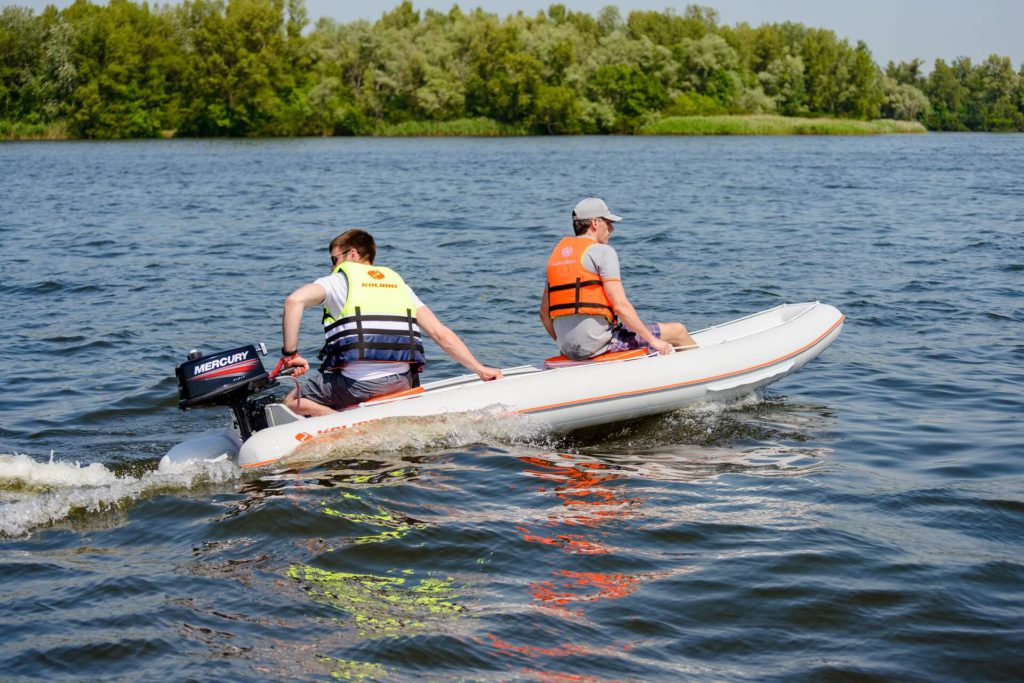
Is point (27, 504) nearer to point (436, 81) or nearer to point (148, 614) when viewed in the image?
point (148, 614)

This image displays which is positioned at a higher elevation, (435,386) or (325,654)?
(435,386)

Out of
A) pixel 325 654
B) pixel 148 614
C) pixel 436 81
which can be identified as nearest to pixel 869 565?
pixel 325 654

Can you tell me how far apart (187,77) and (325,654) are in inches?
2677

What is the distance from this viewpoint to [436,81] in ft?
219

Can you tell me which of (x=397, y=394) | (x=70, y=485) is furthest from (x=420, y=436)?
(x=70, y=485)

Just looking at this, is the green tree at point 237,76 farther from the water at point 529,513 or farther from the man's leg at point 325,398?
the man's leg at point 325,398

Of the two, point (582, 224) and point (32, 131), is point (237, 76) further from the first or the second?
point (582, 224)

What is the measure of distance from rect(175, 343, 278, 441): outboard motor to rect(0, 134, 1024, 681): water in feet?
1.38

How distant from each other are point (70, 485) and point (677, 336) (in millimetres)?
3880

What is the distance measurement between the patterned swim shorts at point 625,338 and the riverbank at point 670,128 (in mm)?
56230

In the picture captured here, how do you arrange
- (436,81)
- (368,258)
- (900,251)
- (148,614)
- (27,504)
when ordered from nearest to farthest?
1. (148,614)
2. (27,504)
3. (368,258)
4. (900,251)
5. (436,81)

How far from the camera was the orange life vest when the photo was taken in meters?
6.77

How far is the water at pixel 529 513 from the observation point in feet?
13.4

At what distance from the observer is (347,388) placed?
6273 mm
